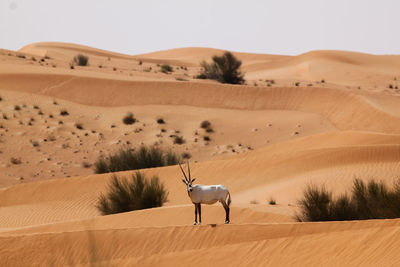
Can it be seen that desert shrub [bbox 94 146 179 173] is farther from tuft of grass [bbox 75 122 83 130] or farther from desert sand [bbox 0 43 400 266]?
tuft of grass [bbox 75 122 83 130]

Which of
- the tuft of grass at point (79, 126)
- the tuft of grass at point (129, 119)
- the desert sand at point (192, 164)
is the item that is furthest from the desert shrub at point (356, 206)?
the tuft of grass at point (129, 119)

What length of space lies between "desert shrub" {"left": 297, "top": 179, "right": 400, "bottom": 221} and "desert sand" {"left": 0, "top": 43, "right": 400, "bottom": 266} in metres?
0.95

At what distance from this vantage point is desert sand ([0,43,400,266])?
10.1 meters

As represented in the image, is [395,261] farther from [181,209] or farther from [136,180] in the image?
[136,180]

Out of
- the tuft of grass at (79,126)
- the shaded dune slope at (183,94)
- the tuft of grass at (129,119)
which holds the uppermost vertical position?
the shaded dune slope at (183,94)

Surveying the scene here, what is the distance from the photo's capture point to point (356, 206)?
530 inches

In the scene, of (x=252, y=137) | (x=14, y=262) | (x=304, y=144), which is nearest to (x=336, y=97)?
(x=252, y=137)

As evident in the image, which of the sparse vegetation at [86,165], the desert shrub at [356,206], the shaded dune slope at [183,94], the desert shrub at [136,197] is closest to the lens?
the desert shrub at [356,206]

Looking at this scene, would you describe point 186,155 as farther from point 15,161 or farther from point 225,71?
point 225,71

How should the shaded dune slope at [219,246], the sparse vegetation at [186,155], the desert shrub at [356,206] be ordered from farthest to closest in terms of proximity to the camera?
the sparse vegetation at [186,155]
the desert shrub at [356,206]
the shaded dune slope at [219,246]

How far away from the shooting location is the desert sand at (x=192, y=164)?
10.1 metres

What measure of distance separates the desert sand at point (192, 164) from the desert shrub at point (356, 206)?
0.95 metres

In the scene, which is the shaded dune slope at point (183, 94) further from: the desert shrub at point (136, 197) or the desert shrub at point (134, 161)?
the desert shrub at point (136, 197)

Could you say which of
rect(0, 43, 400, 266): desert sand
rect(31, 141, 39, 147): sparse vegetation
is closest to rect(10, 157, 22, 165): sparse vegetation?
rect(0, 43, 400, 266): desert sand
